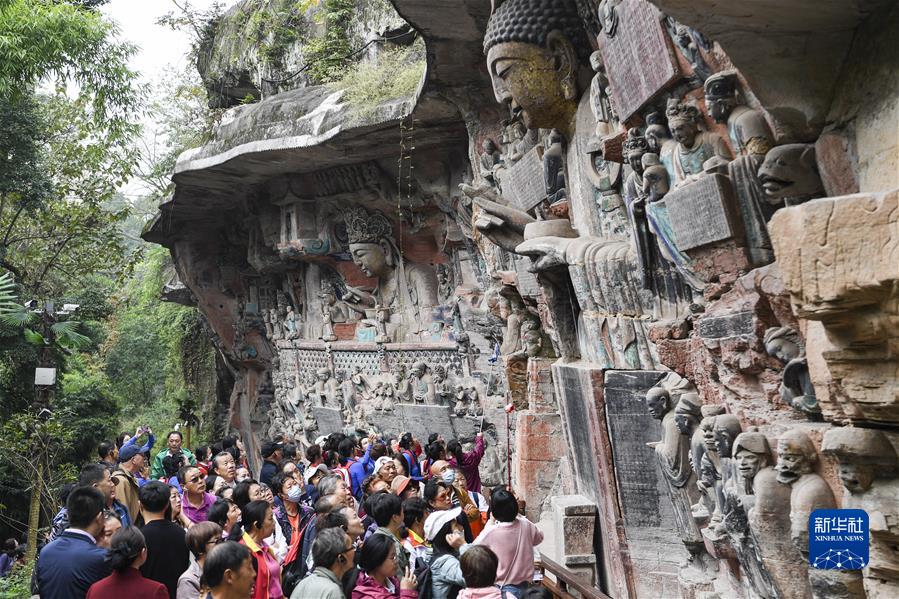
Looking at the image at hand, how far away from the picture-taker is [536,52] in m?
5.72

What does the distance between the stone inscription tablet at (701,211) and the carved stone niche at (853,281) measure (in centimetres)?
109

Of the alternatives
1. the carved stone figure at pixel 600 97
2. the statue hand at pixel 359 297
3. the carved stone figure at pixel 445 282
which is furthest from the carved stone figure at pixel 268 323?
the carved stone figure at pixel 600 97

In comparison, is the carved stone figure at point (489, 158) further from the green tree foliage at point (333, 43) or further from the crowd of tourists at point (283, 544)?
the green tree foliage at point (333, 43)

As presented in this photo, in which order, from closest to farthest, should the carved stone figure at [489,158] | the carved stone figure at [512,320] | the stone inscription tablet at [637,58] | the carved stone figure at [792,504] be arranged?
the carved stone figure at [792,504] → the stone inscription tablet at [637,58] → the carved stone figure at [512,320] → the carved stone figure at [489,158]

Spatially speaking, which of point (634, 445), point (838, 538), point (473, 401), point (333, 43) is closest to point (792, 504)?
point (838, 538)

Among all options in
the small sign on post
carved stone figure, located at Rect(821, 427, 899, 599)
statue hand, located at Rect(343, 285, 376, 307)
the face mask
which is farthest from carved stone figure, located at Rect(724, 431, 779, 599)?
statue hand, located at Rect(343, 285, 376, 307)

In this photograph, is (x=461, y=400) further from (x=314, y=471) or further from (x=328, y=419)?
(x=314, y=471)

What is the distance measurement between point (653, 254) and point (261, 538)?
2631 millimetres

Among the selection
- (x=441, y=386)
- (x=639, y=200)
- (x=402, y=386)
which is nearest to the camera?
(x=639, y=200)

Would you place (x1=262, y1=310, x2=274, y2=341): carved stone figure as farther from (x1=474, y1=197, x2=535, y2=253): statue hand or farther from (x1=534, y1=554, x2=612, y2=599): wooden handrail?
(x1=534, y1=554, x2=612, y2=599): wooden handrail

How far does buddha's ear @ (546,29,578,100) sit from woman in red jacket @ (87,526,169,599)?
13.0ft

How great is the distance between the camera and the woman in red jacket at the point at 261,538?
159 inches

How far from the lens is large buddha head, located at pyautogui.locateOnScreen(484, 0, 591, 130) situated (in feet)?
18.6

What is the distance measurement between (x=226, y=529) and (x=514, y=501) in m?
1.61
